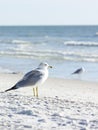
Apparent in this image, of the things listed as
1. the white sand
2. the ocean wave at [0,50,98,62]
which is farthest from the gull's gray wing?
the ocean wave at [0,50,98,62]

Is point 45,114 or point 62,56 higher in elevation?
point 62,56

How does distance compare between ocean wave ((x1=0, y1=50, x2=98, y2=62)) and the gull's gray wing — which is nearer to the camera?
the gull's gray wing

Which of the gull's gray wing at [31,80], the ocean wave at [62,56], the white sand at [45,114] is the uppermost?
the ocean wave at [62,56]

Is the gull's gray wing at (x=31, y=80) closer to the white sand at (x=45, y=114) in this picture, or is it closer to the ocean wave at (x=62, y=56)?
the white sand at (x=45, y=114)

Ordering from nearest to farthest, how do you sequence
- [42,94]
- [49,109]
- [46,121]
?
[46,121]
[49,109]
[42,94]

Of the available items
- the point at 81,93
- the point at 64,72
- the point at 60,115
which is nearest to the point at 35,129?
the point at 60,115

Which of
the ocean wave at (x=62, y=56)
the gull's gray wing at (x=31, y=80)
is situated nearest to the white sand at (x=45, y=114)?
the gull's gray wing at (x=31, y=80)

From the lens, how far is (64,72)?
17016mm

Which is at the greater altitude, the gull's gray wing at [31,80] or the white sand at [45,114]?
the gull's gray wing at [31,80]

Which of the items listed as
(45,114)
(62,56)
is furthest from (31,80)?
(62,56)

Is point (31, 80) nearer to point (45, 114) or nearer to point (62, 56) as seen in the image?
point (45, 114)

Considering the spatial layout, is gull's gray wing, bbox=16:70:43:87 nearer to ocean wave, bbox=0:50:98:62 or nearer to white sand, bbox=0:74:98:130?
white sand, bbox=0:74:98:130

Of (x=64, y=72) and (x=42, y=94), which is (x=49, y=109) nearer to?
(x=42, y=94)

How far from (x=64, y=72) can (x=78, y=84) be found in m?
3.31
